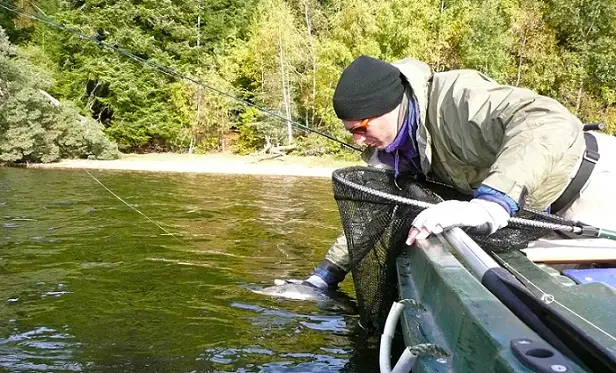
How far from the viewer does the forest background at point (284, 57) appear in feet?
92.7

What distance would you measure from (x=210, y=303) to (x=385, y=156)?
5.81ft

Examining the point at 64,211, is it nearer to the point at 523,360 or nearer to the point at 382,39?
the point at 523,360

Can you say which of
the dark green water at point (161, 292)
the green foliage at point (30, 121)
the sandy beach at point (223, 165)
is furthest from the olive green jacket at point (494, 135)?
the green foliage at point (30, 121)

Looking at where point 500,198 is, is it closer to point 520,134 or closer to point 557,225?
point 520,134

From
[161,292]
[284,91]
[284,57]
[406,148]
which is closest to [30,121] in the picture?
[284,91]

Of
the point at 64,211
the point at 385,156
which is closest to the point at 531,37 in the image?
the point at 64,211

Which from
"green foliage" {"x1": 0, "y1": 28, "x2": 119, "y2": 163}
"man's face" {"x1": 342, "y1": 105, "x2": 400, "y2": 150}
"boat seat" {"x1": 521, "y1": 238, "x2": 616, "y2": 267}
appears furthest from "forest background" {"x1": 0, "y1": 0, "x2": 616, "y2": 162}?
"man's face" {"x1": 342, "y1": 105, "x2": 400, "y2": 150}

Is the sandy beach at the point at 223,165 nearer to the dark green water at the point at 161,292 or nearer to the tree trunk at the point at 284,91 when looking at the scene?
the tree trunk at the point at 284,91

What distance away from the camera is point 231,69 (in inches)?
1222

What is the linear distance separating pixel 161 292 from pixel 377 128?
259 centimetres

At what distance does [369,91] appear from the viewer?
9.39 feet

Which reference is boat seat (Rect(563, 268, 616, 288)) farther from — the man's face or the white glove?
the man's face

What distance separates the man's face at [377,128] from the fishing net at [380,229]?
0.27 m

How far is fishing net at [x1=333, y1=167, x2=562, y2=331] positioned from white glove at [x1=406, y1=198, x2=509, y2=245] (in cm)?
61
